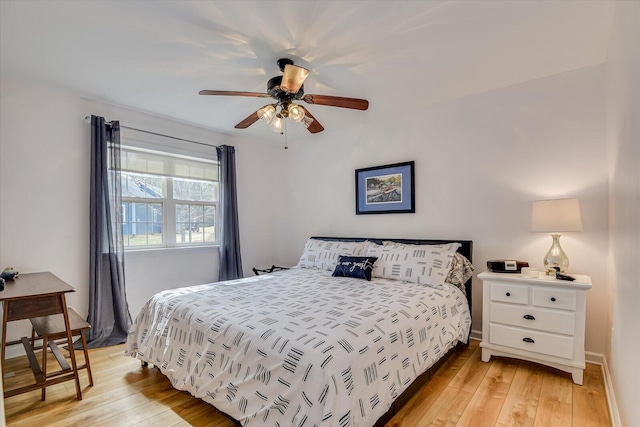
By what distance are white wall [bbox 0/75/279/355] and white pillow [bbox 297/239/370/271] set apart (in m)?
1.86

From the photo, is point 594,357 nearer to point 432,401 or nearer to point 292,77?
point 432,401

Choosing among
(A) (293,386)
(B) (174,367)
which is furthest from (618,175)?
(B) (174,367)

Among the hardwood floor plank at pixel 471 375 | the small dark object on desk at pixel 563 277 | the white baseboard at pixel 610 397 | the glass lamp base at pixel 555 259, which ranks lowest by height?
the hardwood floor plank at pixel 471 375

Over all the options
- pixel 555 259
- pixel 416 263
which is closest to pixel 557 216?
pixel 555 259

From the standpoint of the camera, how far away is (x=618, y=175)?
1.96 m

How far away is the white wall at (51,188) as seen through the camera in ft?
9.01

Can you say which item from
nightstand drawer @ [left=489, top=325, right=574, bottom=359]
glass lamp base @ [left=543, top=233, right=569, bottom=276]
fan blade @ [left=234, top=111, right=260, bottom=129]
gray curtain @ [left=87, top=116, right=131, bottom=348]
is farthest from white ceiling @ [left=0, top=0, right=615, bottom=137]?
nightstand drawer @ [left=489, top=325, right=574, bottom=359]

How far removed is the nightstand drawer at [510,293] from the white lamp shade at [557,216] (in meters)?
0.50

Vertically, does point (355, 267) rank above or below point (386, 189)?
below

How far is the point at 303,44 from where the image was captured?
2.20m

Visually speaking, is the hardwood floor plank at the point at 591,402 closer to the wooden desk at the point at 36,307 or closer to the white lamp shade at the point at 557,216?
the white lamp shade at the point at 557,216

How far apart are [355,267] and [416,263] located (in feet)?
2.00

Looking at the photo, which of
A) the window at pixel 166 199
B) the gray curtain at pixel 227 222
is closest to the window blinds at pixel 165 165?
the window at pixel 166 199

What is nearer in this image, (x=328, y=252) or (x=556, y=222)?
(x=556, y=222)
